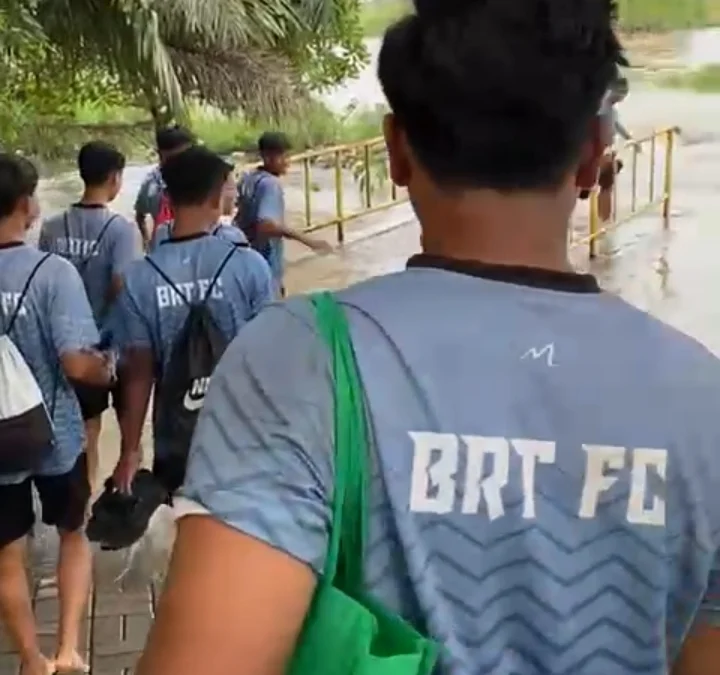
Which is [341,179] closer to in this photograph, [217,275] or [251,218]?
[251,218]

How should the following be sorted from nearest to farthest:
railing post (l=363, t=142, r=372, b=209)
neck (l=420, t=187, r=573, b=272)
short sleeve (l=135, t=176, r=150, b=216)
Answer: neck (l=420, t=187, r=573, b=272) < short sleeve (l=135, t=176, r=150, b=216) < railing post (l=363, t=142, r=372, b=209)

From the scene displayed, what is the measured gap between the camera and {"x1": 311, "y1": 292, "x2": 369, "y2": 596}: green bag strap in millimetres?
1135

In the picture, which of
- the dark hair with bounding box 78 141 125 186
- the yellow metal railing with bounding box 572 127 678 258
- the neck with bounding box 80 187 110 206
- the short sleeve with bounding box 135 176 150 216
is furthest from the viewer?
the yellow metal railing with bounding box 572 127 678 258

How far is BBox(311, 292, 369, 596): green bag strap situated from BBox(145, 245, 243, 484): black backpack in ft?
8.34

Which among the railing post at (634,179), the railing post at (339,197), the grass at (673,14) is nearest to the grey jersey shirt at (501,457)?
the railing post at (339,197)

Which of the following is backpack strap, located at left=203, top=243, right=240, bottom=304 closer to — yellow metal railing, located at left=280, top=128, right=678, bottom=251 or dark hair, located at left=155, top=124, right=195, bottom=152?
dark hair, located at left=155, top=124, right=195, bottom=152

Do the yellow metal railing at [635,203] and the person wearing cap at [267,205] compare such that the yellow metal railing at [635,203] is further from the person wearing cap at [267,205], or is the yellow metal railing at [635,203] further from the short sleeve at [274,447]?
the short sleeve at [274,447]

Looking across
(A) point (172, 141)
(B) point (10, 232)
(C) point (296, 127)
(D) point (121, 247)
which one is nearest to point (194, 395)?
(B) point (10, 232)

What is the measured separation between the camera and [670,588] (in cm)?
122

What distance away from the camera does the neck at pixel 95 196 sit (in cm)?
470

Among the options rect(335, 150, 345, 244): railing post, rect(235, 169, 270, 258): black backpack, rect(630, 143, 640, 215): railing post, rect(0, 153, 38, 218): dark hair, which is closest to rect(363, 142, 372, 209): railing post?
rect(335, 150, 345, 244): railing post

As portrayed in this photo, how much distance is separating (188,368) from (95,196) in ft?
4.01

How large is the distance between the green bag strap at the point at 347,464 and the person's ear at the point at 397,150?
0.54 ft

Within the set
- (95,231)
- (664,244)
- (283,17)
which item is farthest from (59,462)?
(664,244)
